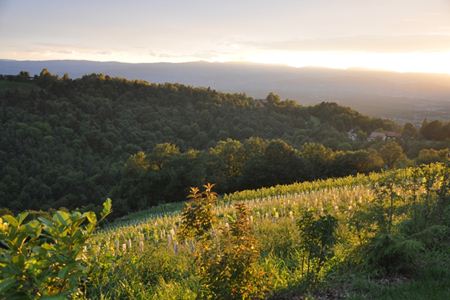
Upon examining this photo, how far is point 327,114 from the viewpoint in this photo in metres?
93.6

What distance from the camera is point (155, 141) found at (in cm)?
6925

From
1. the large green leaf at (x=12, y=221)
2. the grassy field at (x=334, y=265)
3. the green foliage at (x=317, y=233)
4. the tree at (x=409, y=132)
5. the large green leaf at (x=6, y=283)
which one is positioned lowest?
the tree at (x=409, y=132)

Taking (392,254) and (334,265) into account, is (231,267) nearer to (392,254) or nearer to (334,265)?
(334,265)

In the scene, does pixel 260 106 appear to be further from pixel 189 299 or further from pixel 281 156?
pixel 189 299

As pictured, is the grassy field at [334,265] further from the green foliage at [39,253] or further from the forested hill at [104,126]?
the forested hill at [104,126]

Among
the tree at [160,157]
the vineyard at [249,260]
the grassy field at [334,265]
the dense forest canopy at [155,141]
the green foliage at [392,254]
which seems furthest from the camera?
the tree at [160,157]

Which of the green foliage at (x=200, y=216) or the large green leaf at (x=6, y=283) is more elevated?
the large green leaf at (x=6, y=283)

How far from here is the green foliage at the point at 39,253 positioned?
10.0ft

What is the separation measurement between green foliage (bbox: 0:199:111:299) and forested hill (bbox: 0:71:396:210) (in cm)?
4269

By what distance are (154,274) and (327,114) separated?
9097 cm

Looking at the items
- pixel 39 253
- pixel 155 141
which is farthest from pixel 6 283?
pixel 155 141

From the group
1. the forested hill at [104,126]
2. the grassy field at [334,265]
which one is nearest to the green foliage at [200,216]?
the grassy field at [334,265]

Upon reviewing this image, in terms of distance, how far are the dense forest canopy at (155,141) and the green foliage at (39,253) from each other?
10.8 meters

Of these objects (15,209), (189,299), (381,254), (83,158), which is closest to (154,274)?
(189,299)
